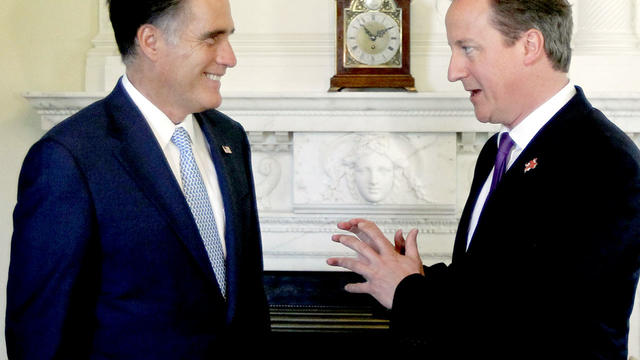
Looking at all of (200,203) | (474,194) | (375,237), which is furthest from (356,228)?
(200,203)

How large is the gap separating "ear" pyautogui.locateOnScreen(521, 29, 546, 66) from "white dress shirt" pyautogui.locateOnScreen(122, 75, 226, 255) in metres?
0.78

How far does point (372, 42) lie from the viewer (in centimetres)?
280

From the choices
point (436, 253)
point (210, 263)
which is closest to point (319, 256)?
point (436, 253)

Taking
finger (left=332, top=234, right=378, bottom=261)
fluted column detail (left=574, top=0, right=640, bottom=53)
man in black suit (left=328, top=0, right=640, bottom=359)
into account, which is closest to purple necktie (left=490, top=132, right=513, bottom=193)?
man in black suit (left=328, top=0, right=640, bottom=359)

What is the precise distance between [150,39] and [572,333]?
1.08 m

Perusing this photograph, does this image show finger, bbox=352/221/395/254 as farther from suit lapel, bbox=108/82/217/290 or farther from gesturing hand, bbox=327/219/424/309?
suit lapel, bbox=108/82/217/290

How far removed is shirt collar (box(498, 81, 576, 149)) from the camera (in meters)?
1.62

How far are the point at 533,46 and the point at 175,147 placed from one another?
85 centimetres

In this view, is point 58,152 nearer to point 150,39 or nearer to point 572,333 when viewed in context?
point 150,39

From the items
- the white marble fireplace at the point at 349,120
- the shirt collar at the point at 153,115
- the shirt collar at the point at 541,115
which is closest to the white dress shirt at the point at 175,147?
the shirt collar at the point at 153,115

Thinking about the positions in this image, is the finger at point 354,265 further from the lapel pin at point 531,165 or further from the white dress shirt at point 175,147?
the lapel pin at point 531,165

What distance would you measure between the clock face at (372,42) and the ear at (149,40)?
134 cm

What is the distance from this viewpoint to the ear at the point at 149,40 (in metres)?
1.56

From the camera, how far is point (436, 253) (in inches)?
113
